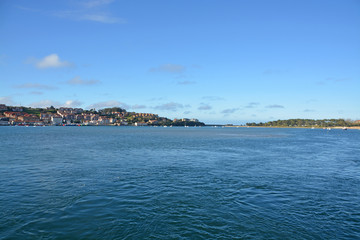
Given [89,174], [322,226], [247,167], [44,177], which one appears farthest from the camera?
[247,167]

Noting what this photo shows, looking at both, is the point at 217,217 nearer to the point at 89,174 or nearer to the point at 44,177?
the point at 89,174

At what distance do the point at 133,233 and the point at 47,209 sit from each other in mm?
6686

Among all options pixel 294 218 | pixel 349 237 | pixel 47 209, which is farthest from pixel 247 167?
pixel 47 209

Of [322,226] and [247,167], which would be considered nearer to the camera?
[322,226]

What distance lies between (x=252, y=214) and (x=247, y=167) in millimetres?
15985

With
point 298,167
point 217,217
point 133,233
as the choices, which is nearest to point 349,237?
point 217,217

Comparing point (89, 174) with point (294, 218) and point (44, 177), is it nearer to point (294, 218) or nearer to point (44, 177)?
point (44, 177)

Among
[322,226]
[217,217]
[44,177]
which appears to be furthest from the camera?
[44,177]

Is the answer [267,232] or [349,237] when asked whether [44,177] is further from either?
[349,237]

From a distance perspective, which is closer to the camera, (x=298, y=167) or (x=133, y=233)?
(x=133, y=233)

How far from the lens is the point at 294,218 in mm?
13609

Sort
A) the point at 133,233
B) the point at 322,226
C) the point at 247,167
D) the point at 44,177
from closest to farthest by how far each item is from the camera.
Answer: the point at 133,233 < the point at 322,226 < the point at 44,177 < the point at 247,167

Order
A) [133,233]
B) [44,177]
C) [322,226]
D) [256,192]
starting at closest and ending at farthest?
[133,233]
[322,226]
[256,192]
[44,177]

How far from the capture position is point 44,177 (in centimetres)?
2225
